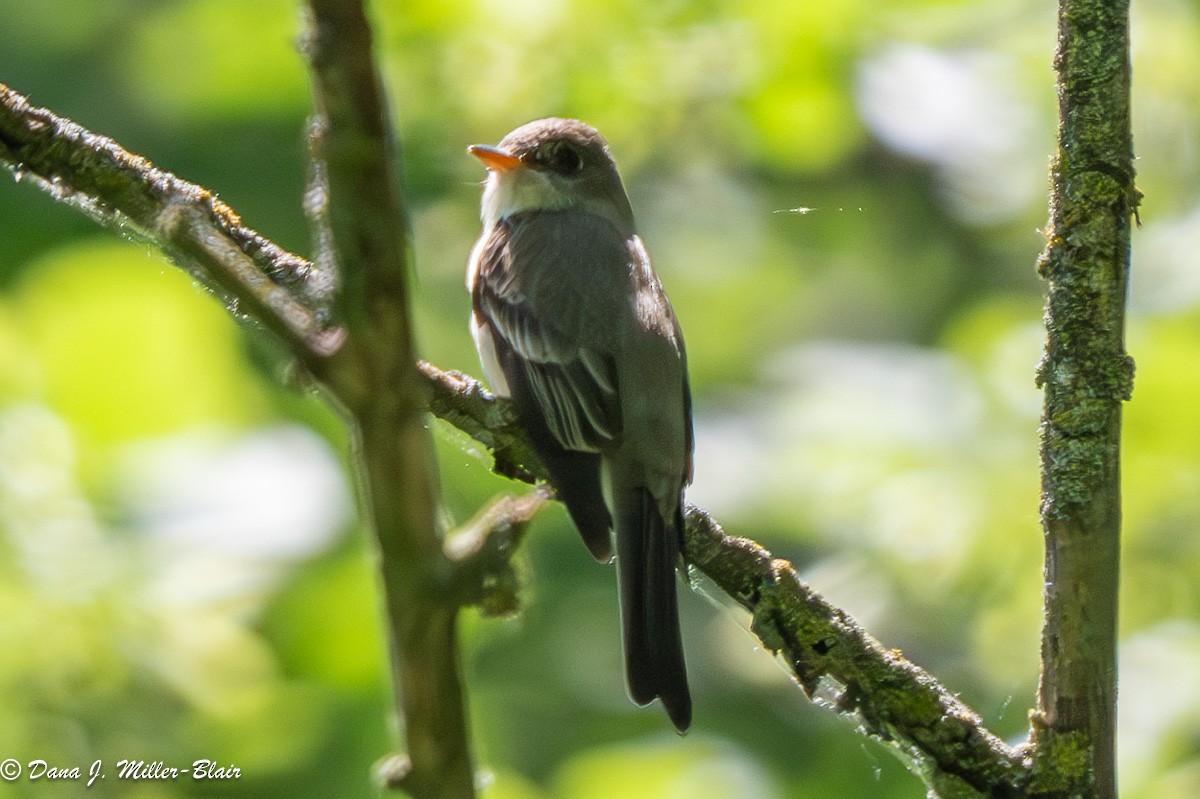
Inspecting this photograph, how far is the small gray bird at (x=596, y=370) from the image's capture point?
3359mm

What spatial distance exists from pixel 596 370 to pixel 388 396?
7.68ft

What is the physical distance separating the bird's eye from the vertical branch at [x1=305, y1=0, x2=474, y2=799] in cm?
338

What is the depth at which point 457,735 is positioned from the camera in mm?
1391

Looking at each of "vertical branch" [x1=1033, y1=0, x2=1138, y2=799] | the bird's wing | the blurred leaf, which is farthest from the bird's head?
"vertical branch" [x1=1033, y1=0, x2=1138, y2=799]

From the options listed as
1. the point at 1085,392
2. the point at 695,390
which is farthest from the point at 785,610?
the point at 695,390

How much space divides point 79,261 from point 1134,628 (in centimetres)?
349

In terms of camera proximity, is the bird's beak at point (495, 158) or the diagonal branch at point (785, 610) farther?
the bird's beak at point (495, 158)

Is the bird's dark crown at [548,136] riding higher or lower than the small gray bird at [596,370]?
higher

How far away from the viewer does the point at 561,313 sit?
3914 millimetres

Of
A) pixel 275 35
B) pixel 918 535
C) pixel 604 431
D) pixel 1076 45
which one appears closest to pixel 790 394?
pixel 918 535

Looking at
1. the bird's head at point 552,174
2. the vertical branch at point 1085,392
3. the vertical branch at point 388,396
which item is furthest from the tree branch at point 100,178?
the bird's head at point 552,174

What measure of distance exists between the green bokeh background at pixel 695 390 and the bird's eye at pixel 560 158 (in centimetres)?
35

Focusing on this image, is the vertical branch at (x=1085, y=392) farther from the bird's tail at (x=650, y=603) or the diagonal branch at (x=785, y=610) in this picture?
the bird's tail at (x=650, y=603)

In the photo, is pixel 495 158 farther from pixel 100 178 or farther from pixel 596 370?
pixel 100 178
